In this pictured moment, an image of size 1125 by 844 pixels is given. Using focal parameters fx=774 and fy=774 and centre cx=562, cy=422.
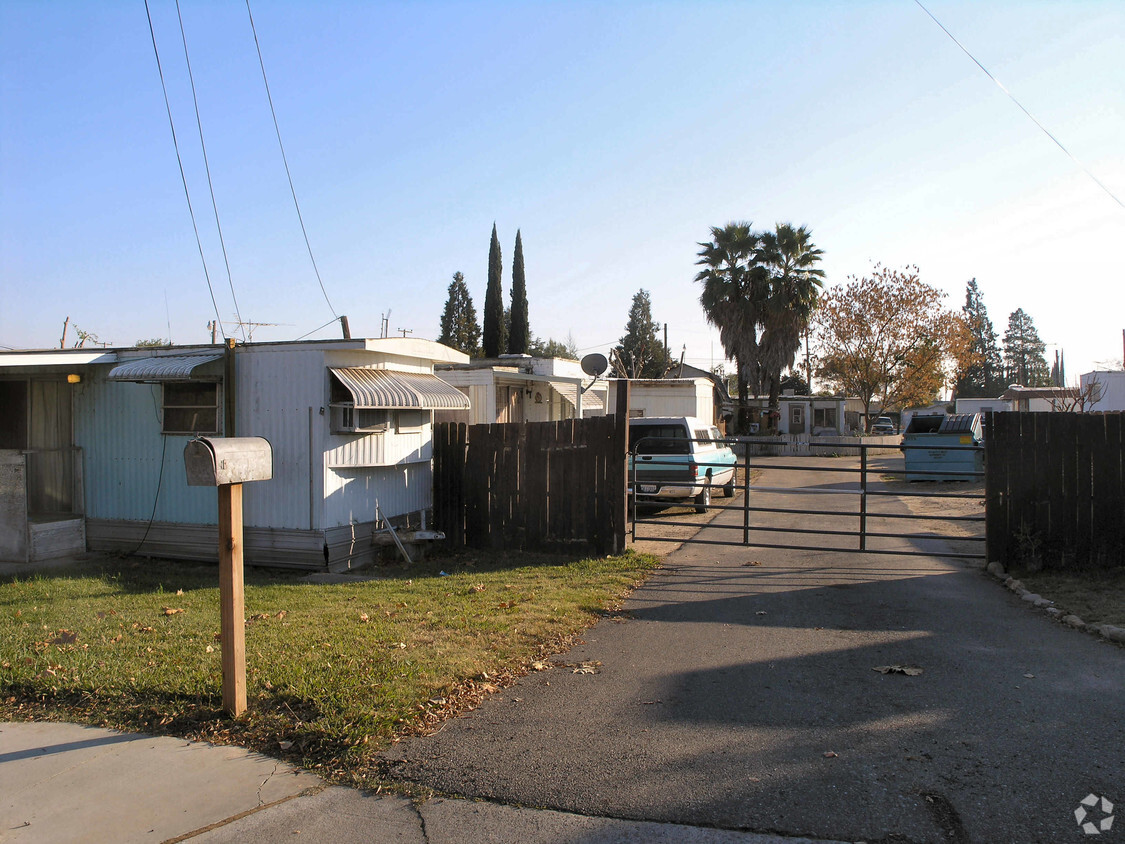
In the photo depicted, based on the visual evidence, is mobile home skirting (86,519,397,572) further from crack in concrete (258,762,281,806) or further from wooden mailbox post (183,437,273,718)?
crack in concrete (258,762,281,806)

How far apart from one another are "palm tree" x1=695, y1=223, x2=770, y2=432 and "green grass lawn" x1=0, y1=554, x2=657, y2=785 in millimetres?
27649

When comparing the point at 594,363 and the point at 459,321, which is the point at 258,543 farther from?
the point at 459,321

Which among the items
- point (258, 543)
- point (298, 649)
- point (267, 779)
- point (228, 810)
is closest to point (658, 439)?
point (258, 543)

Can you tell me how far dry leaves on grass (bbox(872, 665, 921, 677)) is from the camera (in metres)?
5.26

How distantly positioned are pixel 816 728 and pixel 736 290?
3233 cm

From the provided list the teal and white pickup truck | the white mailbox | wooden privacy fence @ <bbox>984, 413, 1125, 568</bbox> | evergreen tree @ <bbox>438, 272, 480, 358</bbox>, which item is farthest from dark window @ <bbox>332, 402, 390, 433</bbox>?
evergreen tree @ <bbox>438, 272, 480, 358</bbox>

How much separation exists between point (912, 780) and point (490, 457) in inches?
294

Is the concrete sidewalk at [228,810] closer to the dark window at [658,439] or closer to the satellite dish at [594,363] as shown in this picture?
the satellite dish at [594,363]

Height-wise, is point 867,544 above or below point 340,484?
below

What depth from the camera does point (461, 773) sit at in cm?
385

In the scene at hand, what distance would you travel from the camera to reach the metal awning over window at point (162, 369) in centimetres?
908

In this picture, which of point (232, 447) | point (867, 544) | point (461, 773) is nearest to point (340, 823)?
point (461, 773)

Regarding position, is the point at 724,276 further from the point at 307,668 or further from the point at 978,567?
the point at 307,668

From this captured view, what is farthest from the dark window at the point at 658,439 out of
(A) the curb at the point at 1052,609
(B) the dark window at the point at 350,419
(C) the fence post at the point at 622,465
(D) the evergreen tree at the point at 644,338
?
(D) the evergreen tree at the point at 644,338
